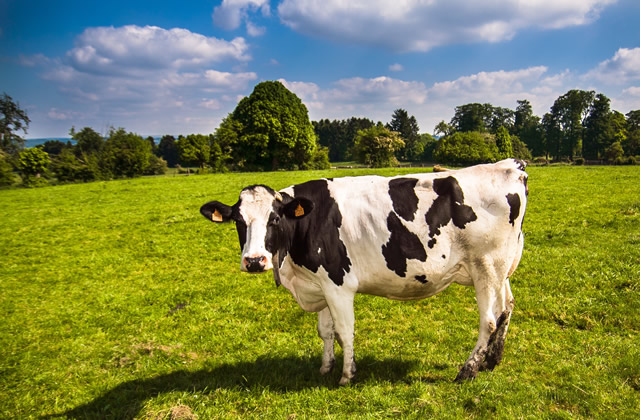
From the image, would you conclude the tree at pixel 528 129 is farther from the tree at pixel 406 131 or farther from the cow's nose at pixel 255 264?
Answer: the cow's nose at pixel 255 264

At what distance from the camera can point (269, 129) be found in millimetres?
45188

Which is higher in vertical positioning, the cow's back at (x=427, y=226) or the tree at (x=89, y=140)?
Result: the tree at (x=89, y=140)

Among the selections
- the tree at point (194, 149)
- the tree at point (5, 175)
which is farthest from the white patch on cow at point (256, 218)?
the tree at point (194, 149)

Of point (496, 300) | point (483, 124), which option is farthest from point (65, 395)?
point (483, 124)

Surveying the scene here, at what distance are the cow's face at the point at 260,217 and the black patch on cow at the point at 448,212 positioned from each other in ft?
5.29

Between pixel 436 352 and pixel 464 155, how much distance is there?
62350 millimetres

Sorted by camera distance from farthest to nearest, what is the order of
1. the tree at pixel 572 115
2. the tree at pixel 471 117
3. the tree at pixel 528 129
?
the tree at pixel 471 117
the tree at pixel 528 129
the tree at pixel 572 115

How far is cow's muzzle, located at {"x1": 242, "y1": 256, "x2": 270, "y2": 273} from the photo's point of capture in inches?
150

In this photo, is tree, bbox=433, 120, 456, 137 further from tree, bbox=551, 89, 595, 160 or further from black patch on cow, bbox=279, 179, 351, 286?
black patch on cow, bbox=279, 179, 351, 286

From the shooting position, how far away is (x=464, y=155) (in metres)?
61.9

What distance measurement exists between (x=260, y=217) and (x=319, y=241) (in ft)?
3.07

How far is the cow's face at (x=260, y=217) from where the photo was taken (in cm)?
388

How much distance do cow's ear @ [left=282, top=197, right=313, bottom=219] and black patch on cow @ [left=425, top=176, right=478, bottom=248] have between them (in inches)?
61.4

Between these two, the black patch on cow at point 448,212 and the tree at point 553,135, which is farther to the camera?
the tree at point 553,135
